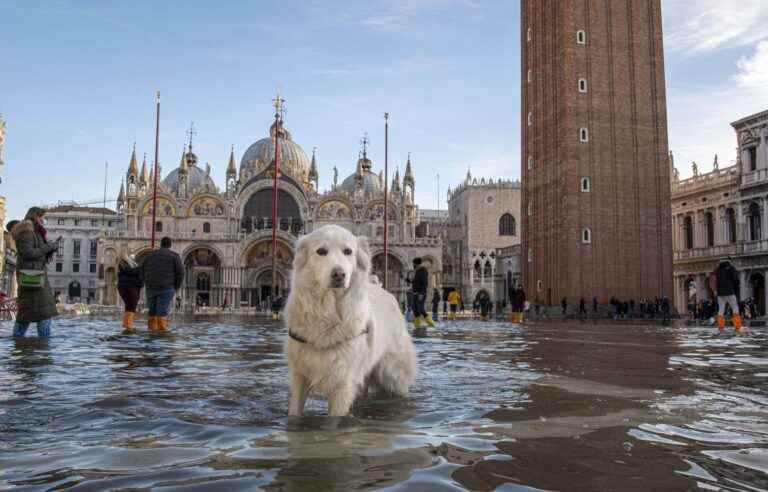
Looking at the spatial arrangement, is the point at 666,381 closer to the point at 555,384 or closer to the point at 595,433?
the point at 555,384

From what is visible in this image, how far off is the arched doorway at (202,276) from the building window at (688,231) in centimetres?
3260

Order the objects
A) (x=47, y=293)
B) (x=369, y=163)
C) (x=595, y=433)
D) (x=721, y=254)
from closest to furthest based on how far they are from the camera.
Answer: (x=595, y=433)
(x=47, y=293)
(x=721, y=254)
(x=369, y=163)

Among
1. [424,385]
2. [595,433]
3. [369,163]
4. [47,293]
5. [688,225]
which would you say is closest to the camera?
[595,433]

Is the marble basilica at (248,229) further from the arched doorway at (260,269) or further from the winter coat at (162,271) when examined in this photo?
the winter coat at (162,271)

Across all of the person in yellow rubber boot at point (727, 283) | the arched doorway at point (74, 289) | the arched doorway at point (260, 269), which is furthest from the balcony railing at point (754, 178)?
the arched doorway at point (74, 289)

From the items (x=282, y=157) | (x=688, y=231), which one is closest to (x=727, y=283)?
(x=688, y=231)

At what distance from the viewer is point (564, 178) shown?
105ft

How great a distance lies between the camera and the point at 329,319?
331cm

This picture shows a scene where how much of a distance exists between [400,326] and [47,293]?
5359 mm

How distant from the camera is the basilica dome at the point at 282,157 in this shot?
5207cm

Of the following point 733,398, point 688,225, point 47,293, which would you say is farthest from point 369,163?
point 733,398

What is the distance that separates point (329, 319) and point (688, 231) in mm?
40541

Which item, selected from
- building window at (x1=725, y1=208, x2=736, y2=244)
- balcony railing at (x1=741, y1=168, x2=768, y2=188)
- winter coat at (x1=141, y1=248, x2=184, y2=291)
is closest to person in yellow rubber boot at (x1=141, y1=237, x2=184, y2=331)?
winter coat at (x1=141, y1=248, x2=184, y2=291)

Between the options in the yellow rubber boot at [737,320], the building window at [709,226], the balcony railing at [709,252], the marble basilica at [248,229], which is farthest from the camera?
the marble basilica at [248,229]
